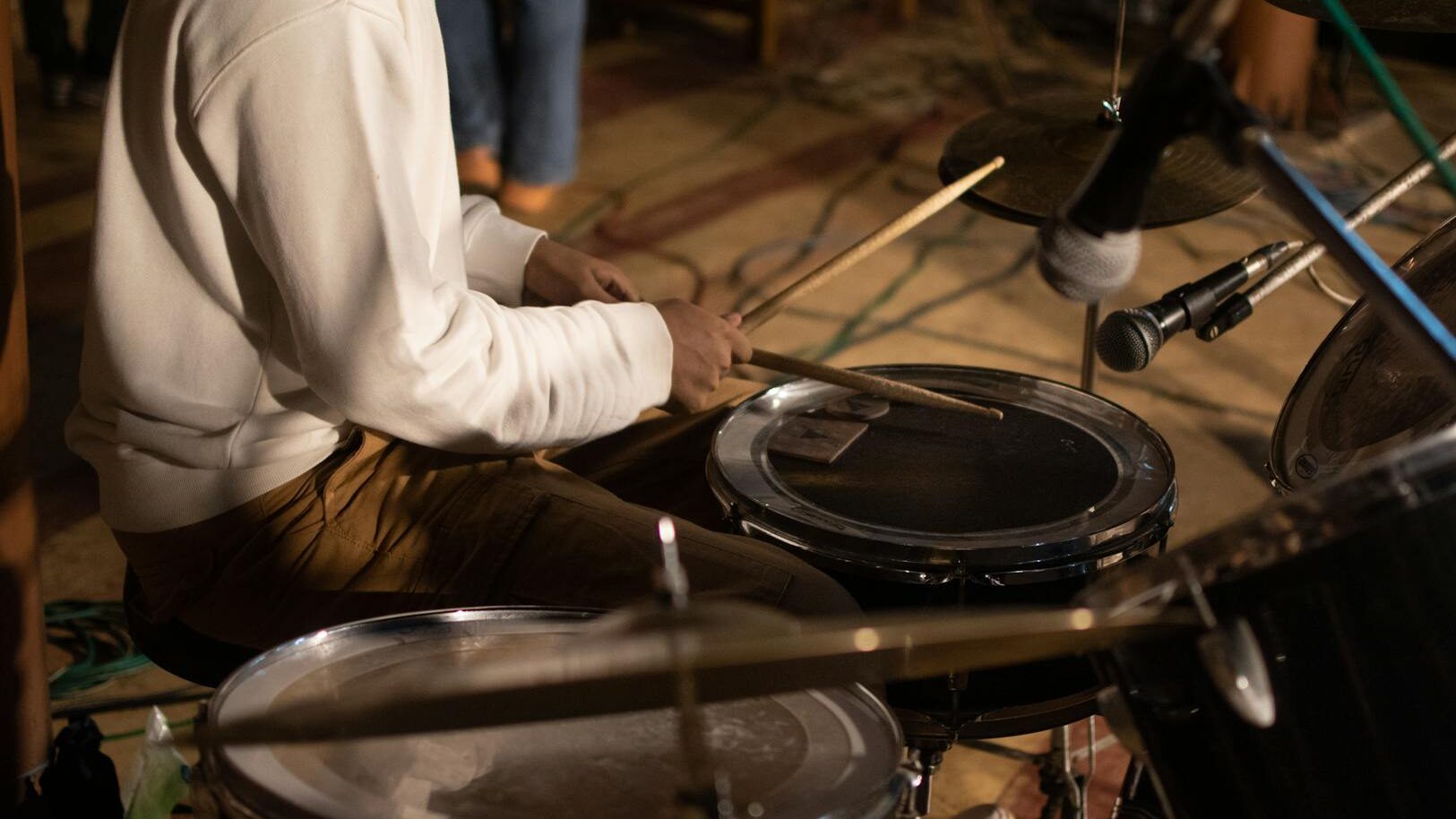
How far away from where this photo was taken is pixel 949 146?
1708 mm

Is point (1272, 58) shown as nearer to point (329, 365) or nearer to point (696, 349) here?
point (696, 349)

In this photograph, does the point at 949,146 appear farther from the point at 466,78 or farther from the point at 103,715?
the point at 466,78

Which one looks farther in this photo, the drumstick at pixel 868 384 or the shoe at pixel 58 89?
the shoe at pixel 58 89

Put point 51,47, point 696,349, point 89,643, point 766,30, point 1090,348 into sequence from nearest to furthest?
1. point 696,349
2. point 1090,348
3. point 89,643
4. point 51,47
5. point 766,30

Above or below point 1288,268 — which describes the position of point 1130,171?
above

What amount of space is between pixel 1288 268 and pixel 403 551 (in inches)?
33.9

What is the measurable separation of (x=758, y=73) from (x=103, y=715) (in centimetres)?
351

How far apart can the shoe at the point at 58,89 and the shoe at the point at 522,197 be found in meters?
1.53

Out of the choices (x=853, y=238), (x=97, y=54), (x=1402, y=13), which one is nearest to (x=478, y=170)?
(x=853, y=238)

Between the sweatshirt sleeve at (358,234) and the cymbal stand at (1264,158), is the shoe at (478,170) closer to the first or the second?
the sweatshirt sleeve at (358,234)

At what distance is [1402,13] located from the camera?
140 cm

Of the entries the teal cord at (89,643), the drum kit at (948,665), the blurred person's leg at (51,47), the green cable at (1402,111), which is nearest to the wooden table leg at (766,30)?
the blurred person's leg at (51,47)

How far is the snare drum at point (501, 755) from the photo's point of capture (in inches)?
33.1

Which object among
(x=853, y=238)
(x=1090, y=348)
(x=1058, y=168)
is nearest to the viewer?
(x=1058, y=168)
